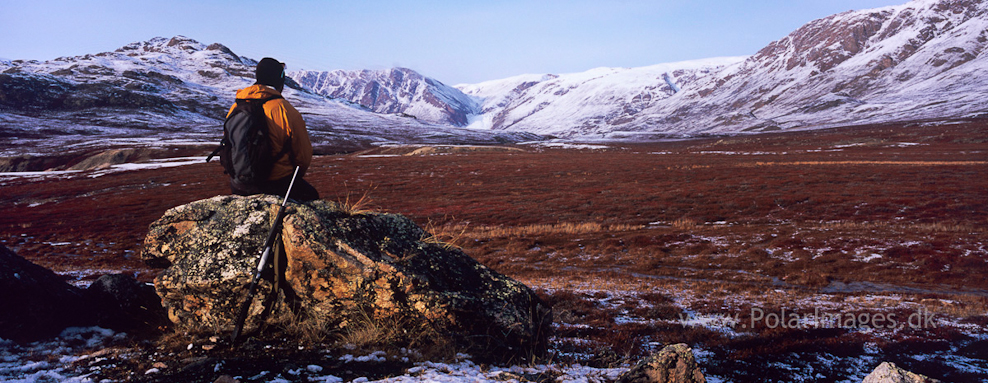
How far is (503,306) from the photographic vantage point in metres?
5.89

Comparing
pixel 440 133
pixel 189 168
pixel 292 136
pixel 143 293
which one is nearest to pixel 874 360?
pixel 292 136

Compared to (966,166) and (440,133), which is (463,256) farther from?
(440,133)

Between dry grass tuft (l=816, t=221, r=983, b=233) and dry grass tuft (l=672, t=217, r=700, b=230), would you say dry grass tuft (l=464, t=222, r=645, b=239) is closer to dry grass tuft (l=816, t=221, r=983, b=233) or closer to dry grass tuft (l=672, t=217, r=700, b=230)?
dry grass tuft (l=672, t=217, r=700, b=230)

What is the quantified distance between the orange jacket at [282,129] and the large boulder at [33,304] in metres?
2.81

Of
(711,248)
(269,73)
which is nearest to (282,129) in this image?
(269,73)

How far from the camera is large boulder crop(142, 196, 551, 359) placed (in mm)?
5418

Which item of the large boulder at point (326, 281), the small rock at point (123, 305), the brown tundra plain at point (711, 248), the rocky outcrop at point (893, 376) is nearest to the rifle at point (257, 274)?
the large boulder at point (326, 281)

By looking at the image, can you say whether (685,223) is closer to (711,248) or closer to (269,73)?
(711,248)

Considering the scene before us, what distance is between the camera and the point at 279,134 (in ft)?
18.1

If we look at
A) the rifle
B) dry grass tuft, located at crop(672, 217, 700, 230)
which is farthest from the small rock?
dry grass tuft, located at crop(672, 217, 700, 230)

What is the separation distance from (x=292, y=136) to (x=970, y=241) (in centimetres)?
2536

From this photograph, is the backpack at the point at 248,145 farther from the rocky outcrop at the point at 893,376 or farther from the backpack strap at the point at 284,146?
the rocky outcrop at the point at 893,376

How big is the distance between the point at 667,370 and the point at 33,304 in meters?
6.94

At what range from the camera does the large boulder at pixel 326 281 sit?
213 inches
